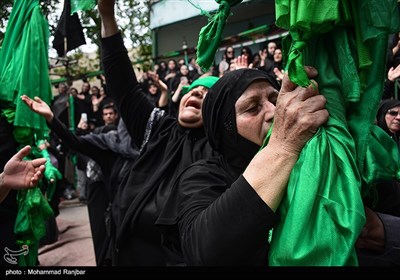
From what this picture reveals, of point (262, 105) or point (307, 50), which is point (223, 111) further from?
point (307, 50)

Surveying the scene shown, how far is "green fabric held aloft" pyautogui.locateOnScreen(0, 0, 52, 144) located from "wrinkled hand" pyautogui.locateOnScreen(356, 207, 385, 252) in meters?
2.00

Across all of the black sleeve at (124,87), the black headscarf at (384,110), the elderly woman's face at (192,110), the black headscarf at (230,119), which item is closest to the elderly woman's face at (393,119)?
the black headscarf at (384,110)

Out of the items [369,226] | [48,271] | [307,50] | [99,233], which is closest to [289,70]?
[307,50]

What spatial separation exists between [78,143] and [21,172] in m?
1.16

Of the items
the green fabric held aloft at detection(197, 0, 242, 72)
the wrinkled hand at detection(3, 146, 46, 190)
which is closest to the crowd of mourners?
the green fabric held aloft at detection(197, 0, 242, 72)

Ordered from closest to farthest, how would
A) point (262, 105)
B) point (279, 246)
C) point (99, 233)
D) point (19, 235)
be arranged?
point (279, 246) < point (262, 105) < point (19, 235) < point (99, 233)

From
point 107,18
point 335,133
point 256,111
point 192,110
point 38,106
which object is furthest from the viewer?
point 38,106

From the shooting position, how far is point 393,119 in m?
2.96

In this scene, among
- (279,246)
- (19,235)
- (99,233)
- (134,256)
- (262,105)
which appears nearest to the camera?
(279,246)

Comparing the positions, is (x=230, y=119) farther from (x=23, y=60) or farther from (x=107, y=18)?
(x=23, y=60)

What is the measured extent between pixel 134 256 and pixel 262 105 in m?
1.22

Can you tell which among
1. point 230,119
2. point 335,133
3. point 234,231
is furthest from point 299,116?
point 230,119

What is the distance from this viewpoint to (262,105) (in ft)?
4.07

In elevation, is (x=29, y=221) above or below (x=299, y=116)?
below
